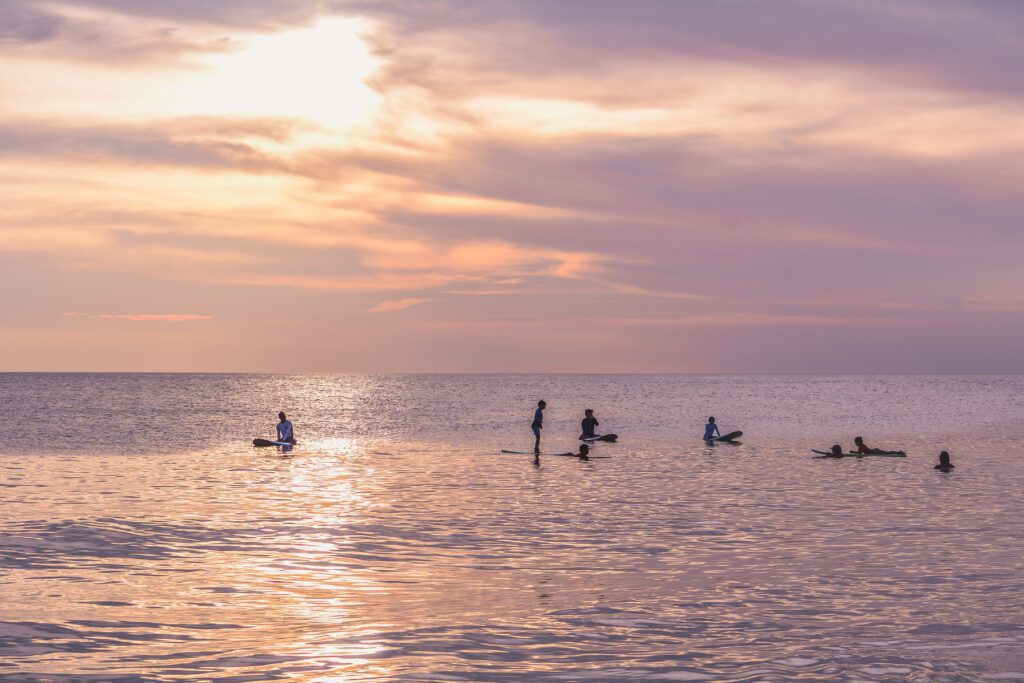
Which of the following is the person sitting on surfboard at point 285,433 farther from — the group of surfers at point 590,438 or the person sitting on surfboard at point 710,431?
the person sitting on surfboard at point 710,431

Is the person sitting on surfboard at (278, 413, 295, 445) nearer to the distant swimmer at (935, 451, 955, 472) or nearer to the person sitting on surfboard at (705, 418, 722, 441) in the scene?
the person sitting on surfboard at (705, 418, 722, 441)

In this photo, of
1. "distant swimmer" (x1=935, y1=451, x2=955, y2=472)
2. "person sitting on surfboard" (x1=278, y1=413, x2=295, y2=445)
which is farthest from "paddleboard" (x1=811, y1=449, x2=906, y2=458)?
"person sitting on surfboard" (x1=278, y1=413, x2=295, y2=445)

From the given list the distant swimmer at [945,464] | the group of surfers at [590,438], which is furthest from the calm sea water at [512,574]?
the group of surfers at [590,438]

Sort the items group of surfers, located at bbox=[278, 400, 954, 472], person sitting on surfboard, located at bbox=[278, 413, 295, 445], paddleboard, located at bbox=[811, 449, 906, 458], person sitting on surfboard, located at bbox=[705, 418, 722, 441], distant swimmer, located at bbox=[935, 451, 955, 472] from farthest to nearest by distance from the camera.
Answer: person sitting on surfboard, located at bbox=[705, 418, 722, 441] < person sitting on surfboard, located at bbox=[278, 413, 295, 445] < paddleboard, located at bbox=[811, 449, 906, 458] < group of surfers, located at bbox=[278, 400, 954, 472] < distant swimmer, located at bbox=[935, 451, 955, 472]

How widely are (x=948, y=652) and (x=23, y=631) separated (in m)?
13.0

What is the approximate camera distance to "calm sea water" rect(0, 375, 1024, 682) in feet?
42.8

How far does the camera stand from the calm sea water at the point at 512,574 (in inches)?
513

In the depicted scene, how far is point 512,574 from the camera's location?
745 inches

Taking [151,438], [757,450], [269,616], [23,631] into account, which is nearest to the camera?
[23,631]

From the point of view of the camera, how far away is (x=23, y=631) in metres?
14.4

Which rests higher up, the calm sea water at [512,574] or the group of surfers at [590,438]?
the group of surfers at [590,438]

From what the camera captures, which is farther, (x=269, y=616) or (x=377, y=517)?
(x=377, y=517)

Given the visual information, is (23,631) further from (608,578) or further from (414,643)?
(608,578)

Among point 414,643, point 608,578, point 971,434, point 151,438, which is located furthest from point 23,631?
point 971,434
